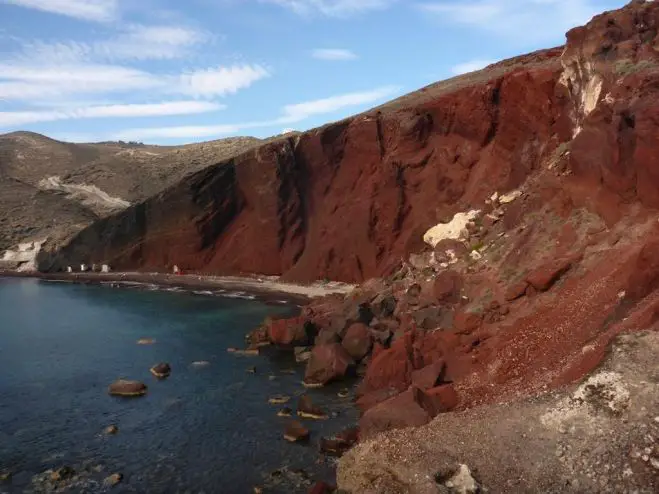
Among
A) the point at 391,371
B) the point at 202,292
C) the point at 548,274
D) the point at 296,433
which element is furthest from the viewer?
the point at 202,292

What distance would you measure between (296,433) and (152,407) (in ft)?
26.6

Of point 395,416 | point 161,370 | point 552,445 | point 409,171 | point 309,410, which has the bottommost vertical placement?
point 309,410

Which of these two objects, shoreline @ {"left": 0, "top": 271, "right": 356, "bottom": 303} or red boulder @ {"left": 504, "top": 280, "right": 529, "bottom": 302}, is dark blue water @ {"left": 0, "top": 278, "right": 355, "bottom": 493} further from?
red boulder @ {"left": 504, "top": 280, "right": 529, "bottom": 302}

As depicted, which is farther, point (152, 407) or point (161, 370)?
point (161, 370)

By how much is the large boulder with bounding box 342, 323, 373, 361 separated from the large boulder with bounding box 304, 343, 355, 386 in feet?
3.62

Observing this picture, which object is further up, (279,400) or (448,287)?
(448,287)

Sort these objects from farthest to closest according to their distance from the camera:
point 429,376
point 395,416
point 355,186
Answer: point 355,186 → point 429,376 → point 395,416

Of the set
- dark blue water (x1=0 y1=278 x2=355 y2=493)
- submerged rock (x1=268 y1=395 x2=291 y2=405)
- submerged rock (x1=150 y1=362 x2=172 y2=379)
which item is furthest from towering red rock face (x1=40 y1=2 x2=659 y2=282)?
submerged rock (x1=150 y1=362 x2=172 y2=379)

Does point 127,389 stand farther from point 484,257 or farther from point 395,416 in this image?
point 484,257

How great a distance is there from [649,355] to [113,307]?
160ft

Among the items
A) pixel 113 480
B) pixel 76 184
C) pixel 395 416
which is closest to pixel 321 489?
pixel 395 416

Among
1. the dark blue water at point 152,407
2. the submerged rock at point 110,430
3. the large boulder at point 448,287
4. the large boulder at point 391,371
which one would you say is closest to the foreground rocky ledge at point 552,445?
the dark blue water at point 152,407

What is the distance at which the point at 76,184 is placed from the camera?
342 feet

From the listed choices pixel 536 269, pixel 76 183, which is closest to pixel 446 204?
pixel 536 269
